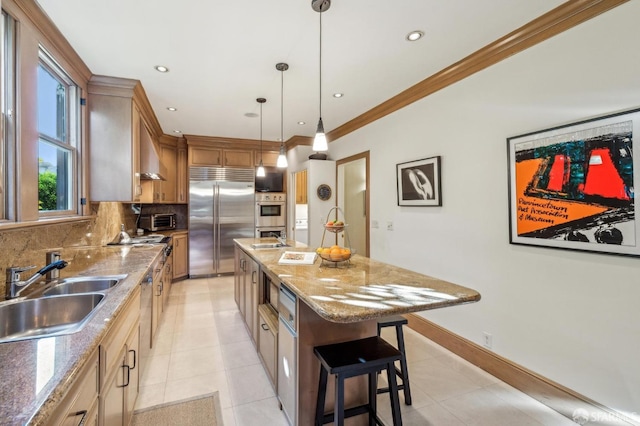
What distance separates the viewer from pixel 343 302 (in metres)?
1.33

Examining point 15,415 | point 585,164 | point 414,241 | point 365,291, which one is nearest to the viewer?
point 15,415

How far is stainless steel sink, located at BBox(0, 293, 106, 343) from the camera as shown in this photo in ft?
4.79

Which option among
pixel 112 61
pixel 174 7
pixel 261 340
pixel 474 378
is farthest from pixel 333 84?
pixel 474 378

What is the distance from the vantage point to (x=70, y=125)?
271 centimetres

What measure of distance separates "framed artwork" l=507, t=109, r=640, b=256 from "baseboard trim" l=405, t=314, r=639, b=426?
3.02ft

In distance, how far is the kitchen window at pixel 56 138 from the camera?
2.14 m

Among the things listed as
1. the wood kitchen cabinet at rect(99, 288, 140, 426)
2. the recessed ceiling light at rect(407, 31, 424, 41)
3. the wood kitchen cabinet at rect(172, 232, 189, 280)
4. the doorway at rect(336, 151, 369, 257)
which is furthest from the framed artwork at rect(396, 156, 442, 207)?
the wood kitchen cabinet at rect(172, 232, 189, 280)

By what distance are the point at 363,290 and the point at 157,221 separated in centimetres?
468

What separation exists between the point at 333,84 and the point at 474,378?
2907mm

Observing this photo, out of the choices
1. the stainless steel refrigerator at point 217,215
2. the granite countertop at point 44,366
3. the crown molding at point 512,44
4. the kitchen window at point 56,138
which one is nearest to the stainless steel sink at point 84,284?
the granite countertop at point 44,366

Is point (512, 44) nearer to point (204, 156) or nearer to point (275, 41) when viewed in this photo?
point (275, 41)

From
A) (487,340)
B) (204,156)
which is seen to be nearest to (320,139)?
(487,340)

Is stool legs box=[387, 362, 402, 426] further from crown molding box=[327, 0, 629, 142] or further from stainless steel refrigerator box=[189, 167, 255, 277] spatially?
stainless steel refrigerator box=[189, 167, 255, 277]

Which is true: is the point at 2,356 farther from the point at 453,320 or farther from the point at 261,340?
the point at 453,320
